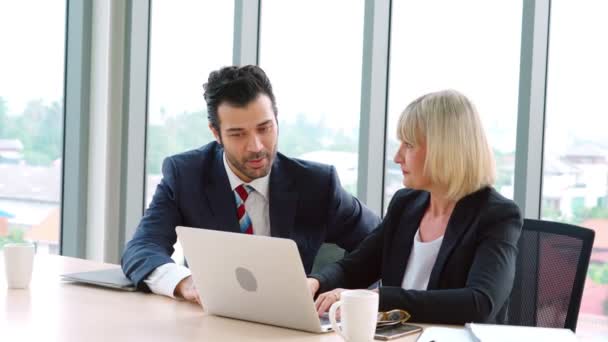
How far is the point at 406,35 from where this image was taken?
3443mm

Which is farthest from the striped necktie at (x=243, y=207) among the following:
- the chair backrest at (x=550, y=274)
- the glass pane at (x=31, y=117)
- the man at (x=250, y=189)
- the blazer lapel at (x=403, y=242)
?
the glass pane at (x=31, y=117)

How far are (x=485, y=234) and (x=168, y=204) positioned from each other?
105cm

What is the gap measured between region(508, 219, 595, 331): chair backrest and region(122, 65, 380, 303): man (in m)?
0.60

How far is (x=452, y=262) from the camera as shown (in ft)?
6.73

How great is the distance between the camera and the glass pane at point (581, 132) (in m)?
2.99

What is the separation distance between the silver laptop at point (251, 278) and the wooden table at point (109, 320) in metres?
0.03

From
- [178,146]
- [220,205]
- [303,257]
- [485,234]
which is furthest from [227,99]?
[178,146]

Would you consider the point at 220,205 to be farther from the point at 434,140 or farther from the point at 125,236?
the point at 125,236

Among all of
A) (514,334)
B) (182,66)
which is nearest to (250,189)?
(514,334)

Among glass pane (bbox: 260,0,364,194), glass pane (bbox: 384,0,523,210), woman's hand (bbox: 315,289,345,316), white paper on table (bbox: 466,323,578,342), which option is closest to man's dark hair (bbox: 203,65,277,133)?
woman's hand (bbox: 315,289,345,316)

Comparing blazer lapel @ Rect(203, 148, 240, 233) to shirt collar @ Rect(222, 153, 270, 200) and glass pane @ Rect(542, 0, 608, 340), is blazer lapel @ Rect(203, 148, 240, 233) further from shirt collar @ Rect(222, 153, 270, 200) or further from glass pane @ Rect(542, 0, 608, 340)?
glass pane @ Rect(542, 0, 608, 340)

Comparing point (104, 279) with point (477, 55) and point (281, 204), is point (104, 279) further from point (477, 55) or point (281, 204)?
point (477, 55)

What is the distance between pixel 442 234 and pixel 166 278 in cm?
75

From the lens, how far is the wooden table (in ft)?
5.57
